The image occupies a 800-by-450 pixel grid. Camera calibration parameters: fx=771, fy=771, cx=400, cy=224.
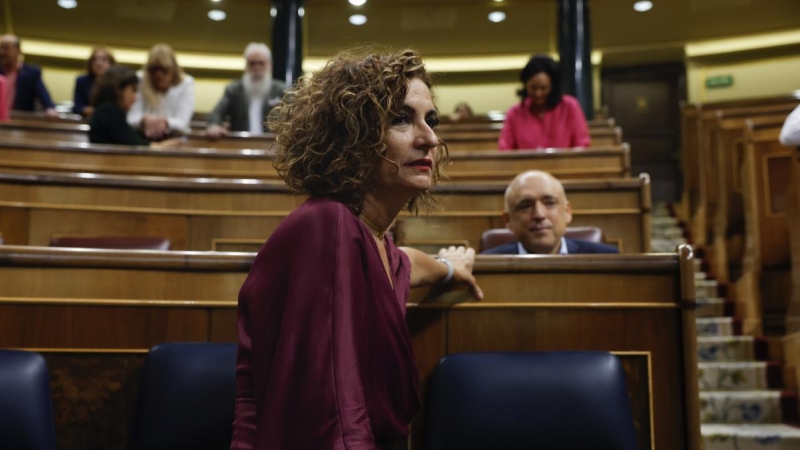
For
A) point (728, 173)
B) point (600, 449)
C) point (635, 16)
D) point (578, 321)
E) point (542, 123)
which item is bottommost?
A: point (600, 449)

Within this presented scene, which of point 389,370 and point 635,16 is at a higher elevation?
→ point 635,16

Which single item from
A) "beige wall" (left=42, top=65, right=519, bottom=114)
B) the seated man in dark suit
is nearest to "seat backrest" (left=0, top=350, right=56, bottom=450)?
the seated man in dark suit

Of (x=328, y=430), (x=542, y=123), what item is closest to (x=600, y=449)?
(x=328, y=430)

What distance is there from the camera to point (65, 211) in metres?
1.72

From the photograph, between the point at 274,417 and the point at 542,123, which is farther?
the point at 542,123

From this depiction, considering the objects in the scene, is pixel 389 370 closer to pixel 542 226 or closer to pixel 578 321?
pixel 578 321

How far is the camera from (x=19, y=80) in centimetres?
315

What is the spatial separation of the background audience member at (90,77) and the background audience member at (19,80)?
0.11 m

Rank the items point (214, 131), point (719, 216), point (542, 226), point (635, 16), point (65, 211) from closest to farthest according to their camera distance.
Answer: point (542, 226), point (65, 211), point (719, 216), point (214, 131), point (635, 16)

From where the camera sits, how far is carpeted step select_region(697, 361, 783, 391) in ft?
5.33

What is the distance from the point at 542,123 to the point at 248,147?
102cm

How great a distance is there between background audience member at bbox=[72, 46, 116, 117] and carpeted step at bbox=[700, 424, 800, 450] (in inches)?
93.9

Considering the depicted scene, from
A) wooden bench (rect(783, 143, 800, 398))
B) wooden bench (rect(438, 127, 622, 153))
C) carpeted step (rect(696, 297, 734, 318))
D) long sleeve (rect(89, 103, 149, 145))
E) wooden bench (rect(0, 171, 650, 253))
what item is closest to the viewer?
wooden bench (rect(783, 143, 800, 398))

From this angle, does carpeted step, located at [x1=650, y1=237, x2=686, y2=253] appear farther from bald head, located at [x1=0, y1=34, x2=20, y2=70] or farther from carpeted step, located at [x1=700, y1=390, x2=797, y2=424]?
bald head, located at [x1=0, y1=34, x2=20, y2=70]
